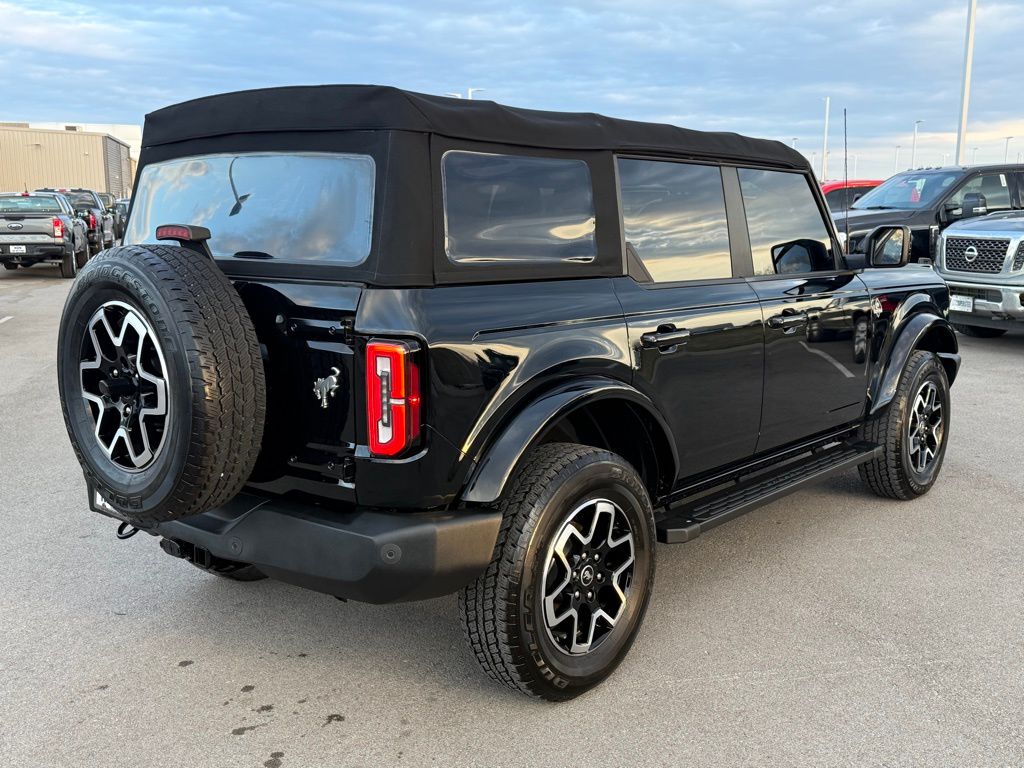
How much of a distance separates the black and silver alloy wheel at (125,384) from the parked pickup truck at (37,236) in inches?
713

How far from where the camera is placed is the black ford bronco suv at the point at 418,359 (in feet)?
8.83

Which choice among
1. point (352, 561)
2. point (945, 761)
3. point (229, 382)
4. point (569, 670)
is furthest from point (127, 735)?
point (945, 761)

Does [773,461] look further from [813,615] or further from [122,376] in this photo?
[122,376]

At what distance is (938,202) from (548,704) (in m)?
11.6

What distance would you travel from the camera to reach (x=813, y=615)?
374cm

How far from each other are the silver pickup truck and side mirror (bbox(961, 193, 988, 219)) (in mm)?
1085

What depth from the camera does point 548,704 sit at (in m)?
3.10

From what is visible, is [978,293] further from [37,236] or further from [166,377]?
[37,236]

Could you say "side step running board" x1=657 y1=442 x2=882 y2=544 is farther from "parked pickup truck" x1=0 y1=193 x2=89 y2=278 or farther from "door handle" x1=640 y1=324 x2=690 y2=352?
"parked pickup truck" x1=0 y1=193 x2=89 y2=278

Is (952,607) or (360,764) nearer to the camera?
(360,764)

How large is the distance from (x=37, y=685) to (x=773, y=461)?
3139 millimetres

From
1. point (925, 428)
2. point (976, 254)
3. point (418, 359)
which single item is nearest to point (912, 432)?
point (925, 428)

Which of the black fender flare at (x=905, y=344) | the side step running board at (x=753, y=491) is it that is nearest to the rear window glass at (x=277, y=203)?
the side step running board at (x=753, y=491)

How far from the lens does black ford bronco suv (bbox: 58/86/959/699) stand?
269 centimetres
